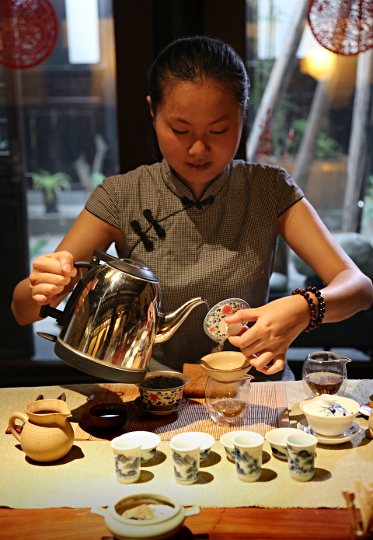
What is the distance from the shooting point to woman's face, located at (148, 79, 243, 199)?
162 cm

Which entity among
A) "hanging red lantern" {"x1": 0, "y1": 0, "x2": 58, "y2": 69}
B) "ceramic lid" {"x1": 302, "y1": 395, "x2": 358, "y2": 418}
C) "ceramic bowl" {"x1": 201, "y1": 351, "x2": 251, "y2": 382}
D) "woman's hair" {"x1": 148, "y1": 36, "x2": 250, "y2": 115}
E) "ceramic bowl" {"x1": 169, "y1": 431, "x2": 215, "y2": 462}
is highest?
"hanging red lantern" {"x1": 0, "y1": 0, "x2": 58, "y2": 69}

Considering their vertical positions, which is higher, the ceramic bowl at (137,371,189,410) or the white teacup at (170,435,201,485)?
the white teacup at (170,435,201,485)

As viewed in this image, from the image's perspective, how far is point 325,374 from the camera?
1.52m

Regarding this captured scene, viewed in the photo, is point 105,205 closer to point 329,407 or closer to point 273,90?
point 329,407

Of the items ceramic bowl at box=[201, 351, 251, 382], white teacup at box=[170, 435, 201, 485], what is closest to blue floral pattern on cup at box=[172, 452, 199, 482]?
white teacup at box=[170, 435, 201, 485]

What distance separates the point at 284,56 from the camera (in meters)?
2.76

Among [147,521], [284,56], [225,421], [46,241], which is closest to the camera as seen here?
[147,521]

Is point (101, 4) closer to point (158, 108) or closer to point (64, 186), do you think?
point (64, 186)

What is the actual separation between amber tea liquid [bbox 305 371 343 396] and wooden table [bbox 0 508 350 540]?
0.47 meters

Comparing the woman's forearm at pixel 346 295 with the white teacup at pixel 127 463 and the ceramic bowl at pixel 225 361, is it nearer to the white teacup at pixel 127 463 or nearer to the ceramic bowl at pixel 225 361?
the ceramic bowl at pixel 225 361

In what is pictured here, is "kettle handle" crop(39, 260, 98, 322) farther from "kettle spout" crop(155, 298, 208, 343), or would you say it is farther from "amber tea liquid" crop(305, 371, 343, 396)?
"amber tea liquid" crop(305, 371, 343, 396)

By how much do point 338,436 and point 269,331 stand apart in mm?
282

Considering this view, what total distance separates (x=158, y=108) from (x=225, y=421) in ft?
2.97

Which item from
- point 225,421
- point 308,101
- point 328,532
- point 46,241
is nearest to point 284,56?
point 308,101
